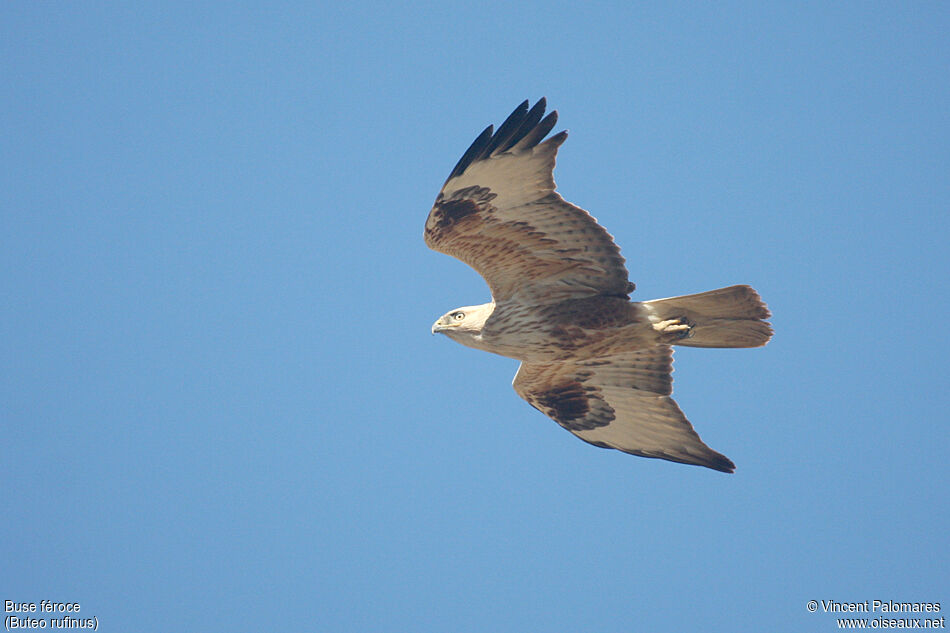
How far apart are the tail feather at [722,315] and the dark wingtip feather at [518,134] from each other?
5.76 feet

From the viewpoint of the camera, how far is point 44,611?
10.4 meters

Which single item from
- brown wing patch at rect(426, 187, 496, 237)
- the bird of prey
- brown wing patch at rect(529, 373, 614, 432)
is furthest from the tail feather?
brown wing patch at rect(426, 187, 496, 237)

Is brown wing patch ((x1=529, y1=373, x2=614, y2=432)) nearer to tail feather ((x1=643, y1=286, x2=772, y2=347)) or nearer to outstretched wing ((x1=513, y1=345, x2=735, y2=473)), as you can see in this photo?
outstretched wing ((x1=513, y1=345, x2=735, y2=473))

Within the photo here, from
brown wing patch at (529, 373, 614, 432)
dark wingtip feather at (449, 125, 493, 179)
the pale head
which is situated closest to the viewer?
dark wingtip feather at (449, 125, 493, 179)

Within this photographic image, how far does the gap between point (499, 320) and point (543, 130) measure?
1.80m

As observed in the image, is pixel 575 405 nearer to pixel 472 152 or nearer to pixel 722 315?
pixel 722 315

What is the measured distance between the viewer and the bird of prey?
24.6 ft

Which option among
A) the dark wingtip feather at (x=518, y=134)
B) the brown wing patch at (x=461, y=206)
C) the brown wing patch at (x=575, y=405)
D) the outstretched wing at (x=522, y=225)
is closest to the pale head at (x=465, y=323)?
the outstretched wing at (x=522, y=225)

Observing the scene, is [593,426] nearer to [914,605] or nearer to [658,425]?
[658,425]

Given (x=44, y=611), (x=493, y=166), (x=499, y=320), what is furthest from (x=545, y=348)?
(x=44, y=611)

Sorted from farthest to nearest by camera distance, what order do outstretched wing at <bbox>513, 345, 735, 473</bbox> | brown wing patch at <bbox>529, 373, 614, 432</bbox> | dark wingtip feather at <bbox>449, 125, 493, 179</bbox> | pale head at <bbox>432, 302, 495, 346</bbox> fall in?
1. brown wing patch at <bbox>529, 373, 614, 432</bbox>
2. outstretched wing at <bbox>513, 345, 735, 473</bbox>
3. pale head at <bbox>432, 302, 495, 346</bbox>
4. dark wingtip feather at <bbox>449, 125, 493, 179</bbox>

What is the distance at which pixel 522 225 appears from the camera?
25.3 feet

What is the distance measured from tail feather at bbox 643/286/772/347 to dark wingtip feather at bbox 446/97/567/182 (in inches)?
69.1

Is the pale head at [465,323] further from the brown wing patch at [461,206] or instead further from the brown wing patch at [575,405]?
the brown wing patch at [575,405]
